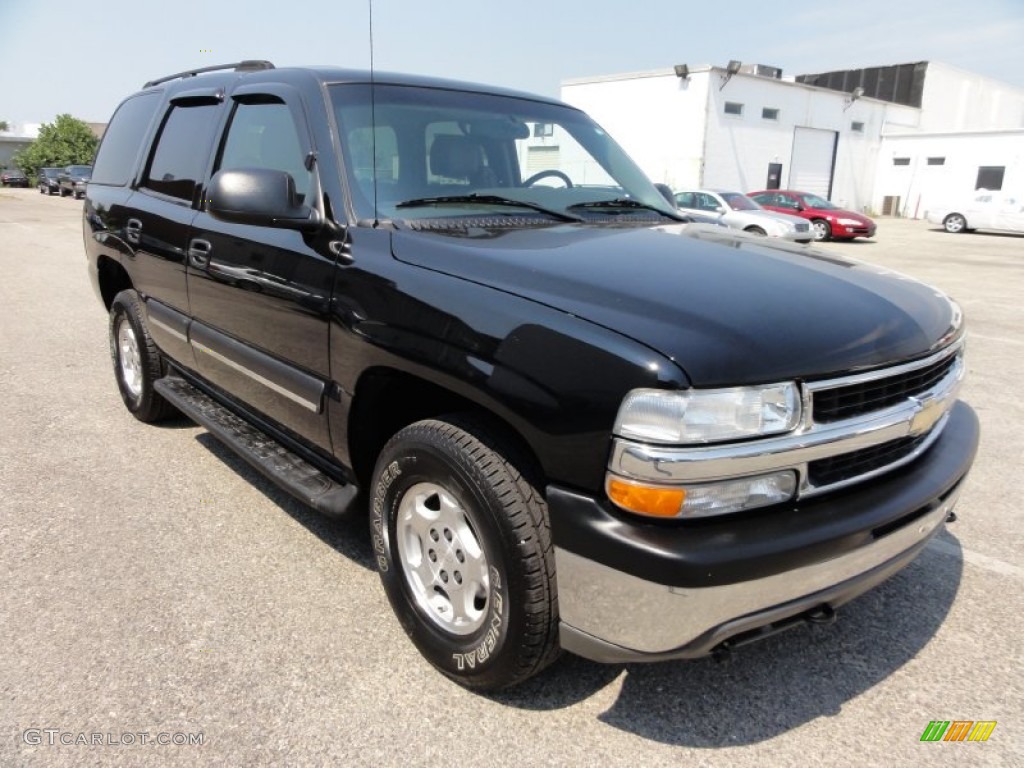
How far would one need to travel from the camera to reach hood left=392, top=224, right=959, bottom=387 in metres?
1.84

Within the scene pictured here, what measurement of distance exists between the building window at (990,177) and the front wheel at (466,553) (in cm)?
3790

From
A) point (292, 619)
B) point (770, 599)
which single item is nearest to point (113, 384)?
point (292, 619)

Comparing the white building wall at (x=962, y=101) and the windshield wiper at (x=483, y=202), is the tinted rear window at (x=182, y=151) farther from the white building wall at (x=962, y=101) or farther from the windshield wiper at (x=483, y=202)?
the white building wall at (x=962, y=101)

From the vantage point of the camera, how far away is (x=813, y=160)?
3391 centimetres

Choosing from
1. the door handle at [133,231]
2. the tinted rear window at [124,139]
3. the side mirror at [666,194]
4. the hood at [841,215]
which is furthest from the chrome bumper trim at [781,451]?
the hood at [841,215]

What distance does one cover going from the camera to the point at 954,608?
2.88m

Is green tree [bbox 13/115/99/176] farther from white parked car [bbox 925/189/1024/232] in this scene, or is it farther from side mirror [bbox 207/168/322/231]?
side mirror [bbox 207/168/322/231]

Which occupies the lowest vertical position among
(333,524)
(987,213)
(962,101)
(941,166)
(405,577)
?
(333,524)

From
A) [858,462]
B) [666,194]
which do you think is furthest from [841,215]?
[858,462]

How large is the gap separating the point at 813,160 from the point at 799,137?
162 centimetres

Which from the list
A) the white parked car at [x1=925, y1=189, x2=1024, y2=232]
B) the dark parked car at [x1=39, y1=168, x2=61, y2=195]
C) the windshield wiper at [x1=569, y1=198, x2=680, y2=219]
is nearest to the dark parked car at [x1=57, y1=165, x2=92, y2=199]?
the dark parked car at [x1=39, y1=168, x2=61, y2=195]

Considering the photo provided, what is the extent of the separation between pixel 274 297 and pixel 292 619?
4.03 ft

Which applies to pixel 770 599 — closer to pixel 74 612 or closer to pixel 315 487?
pixel 315 487

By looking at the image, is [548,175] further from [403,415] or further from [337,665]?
[337,665]
